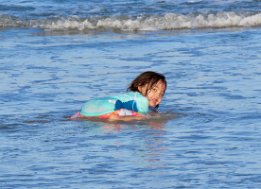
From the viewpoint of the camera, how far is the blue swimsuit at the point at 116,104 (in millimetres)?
9617

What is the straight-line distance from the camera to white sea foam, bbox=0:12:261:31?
55.1 feet

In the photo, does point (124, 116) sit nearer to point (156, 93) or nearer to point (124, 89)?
point (156, 93)

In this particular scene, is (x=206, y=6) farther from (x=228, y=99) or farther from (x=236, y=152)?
(x=236, y=152)

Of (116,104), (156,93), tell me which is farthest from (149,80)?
(116,104)

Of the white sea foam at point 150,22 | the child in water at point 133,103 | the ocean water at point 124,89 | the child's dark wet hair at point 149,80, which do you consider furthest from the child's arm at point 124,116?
the white sea foam at point 150,22

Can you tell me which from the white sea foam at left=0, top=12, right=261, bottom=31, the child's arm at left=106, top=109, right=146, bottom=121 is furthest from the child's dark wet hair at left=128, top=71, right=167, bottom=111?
the white sea foam at left=0, top=12, right=261, bottom=31

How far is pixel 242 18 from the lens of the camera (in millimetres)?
17078

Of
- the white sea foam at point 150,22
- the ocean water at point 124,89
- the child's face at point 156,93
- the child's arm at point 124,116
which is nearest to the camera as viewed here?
the ocean water at point 124,89

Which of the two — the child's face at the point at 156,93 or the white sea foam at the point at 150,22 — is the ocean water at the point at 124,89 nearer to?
the white sea foam at the point at 150,22

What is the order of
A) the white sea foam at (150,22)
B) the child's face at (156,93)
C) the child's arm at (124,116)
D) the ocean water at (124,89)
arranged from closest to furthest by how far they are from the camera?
the ocean water at (124,89)
the child's arm at (124,116)
the child's face at (156,93)
the white sea foam at (150,22)

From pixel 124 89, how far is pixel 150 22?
615 centimetres

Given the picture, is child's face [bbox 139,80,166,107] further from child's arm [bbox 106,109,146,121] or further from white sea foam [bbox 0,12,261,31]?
white sea foam [bbox 0,12,261,31]

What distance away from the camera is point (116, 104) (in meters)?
9.66

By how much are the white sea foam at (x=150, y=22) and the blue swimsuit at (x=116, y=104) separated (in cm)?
699
